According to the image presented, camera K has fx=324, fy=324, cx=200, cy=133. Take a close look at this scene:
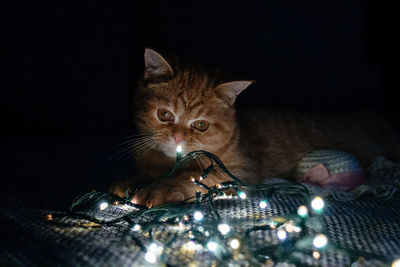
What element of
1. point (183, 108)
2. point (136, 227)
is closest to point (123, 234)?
point (136, 227)

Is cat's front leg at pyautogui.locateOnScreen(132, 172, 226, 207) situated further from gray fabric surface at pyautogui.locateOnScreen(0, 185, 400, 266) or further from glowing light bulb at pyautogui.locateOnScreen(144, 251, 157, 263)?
glowing light bulb at pyautogui.locateOnScreen(144, 251, 157, 263)

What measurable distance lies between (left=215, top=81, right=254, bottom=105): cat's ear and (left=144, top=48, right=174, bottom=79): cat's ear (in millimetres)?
239

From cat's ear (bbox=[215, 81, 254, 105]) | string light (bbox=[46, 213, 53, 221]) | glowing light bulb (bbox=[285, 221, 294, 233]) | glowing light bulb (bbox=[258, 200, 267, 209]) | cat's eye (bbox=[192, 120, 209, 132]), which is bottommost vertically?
glowing light bulb (bbox=[258, 200, 267, 209])

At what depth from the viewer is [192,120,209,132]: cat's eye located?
1.47m

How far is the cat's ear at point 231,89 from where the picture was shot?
56.1 inches

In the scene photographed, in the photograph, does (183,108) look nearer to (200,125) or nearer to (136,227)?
(200,125)

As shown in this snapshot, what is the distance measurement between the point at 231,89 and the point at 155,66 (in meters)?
0.36

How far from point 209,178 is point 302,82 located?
4.84 feet

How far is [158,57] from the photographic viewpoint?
142 cm

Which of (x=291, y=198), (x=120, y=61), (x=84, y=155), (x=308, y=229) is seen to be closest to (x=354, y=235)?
(x=308, y=229)

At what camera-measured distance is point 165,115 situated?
146cm

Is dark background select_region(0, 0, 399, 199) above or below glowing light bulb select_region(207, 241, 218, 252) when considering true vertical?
above

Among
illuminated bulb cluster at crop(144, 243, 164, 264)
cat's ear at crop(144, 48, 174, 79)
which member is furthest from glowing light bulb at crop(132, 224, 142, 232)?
cat's ear at crop(144, 48, 174, 79)

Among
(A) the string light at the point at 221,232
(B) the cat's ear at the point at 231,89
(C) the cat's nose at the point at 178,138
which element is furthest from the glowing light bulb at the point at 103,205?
(B) the cat's ear at the point at 231,89
